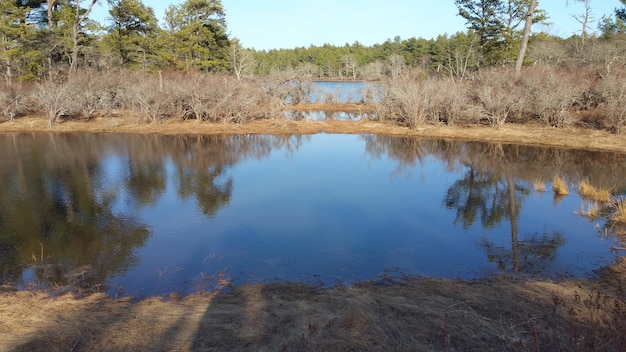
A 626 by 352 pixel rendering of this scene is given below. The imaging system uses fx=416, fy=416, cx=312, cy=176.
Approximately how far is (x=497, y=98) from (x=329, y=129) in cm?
1095

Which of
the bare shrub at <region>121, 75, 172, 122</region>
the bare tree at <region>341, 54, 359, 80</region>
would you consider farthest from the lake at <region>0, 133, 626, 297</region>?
the bare tree at <region>341, 54, 359, 80</region>

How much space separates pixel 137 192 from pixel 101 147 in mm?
10189

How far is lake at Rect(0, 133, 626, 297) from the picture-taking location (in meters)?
9.08

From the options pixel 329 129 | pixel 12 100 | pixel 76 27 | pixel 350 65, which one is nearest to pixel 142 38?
pixel 76 27

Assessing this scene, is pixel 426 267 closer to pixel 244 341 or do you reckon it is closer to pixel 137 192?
pixel 244 341

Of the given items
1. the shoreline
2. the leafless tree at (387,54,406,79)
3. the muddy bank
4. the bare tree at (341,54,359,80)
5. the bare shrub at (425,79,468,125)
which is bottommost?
the shoreline

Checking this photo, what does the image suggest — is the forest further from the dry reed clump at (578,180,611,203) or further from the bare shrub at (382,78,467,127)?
the dry reed clump at (578,180,611,203)

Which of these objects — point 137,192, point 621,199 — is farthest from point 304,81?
point 621,199

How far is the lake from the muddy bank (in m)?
2.80

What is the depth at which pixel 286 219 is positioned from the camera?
12.1 metres

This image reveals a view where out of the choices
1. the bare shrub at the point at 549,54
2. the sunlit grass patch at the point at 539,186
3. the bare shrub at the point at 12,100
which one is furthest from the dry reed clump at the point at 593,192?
the bare shrub at the point at 12,100

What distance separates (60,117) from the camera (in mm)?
31406

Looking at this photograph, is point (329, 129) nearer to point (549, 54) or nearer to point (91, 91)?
point (91, 91)

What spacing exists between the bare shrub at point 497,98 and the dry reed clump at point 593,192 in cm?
1178
